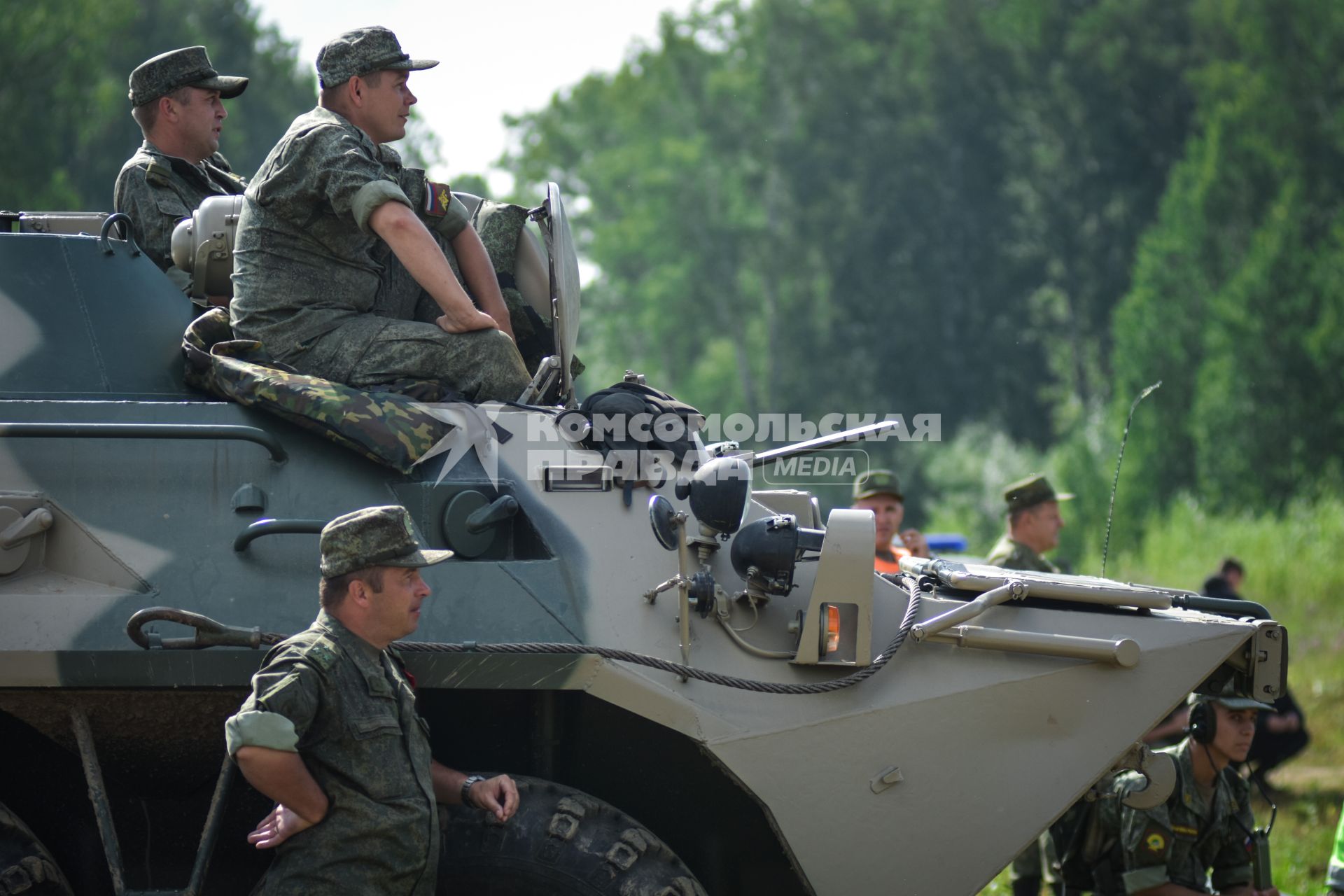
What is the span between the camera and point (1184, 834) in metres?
5.98

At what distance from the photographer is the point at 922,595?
4.38m

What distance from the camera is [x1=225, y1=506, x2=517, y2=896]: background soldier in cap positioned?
3543mm

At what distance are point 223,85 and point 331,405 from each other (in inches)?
86.6

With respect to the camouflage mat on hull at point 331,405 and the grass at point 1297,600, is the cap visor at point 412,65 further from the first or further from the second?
the grass at point 1297,600

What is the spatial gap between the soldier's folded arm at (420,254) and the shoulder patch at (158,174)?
4.59 ft

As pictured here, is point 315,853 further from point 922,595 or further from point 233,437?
point 922,595

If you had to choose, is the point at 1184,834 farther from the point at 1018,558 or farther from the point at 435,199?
the point at 435,199

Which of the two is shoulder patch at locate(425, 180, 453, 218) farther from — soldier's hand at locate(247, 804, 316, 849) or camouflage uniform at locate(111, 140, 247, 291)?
soldier's hand at locate(247, 804, 316, 849)

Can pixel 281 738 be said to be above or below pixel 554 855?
above

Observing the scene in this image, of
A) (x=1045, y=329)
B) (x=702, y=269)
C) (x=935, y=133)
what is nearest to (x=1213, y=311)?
(x=1045, y=329)

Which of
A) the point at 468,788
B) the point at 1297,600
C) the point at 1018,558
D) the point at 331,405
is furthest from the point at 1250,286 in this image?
the point at 468,788

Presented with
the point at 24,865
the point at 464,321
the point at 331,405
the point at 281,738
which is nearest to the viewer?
the point at 281,738

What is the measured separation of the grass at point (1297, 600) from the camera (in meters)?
8.70

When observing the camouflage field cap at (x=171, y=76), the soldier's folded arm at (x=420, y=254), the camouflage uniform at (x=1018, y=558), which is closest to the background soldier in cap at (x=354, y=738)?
the soldier's folded arm at (x=420, y=254)
